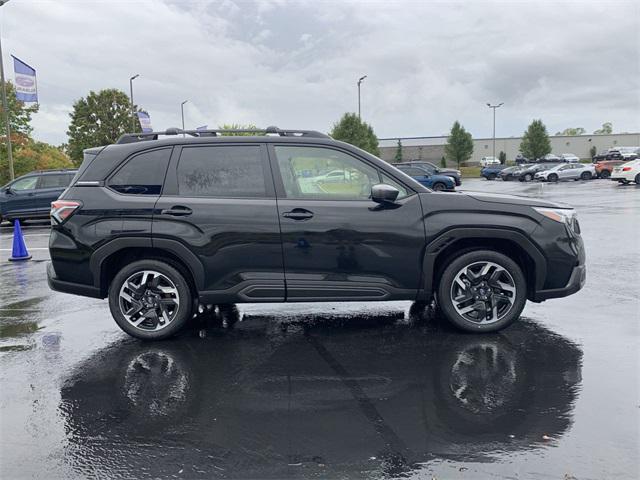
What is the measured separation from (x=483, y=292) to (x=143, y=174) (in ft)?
11.3

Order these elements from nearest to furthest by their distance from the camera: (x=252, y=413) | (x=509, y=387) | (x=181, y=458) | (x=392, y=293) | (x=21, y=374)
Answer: (x=181, y=458) < (x=252, y=413) < (x=509, y=387) < (x=21, y=374) < (x=392, y=293)

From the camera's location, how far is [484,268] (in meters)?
5.15

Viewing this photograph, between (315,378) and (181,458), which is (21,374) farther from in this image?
(315,378)

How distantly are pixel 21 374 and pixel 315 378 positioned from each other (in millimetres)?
2458

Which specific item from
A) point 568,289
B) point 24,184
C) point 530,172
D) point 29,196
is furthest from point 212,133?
point 530,172

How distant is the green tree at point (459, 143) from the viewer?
72.2 meters

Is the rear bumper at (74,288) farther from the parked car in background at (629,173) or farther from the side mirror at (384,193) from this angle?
the parked car in background at (629,173)

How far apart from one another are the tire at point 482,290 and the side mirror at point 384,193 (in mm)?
871

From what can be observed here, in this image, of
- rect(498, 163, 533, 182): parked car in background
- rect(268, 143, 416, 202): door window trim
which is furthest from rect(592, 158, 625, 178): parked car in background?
rect(268, 143, 416, 202): door window trim

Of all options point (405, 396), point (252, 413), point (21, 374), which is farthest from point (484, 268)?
point (21, 374)

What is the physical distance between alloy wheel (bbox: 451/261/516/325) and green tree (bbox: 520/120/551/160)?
7264 centimetres

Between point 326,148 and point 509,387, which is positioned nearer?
point 509,387

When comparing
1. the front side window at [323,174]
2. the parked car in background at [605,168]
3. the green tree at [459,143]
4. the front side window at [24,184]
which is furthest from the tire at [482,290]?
the green tree at [459,143]

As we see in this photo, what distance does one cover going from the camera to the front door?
5012 millimetres
